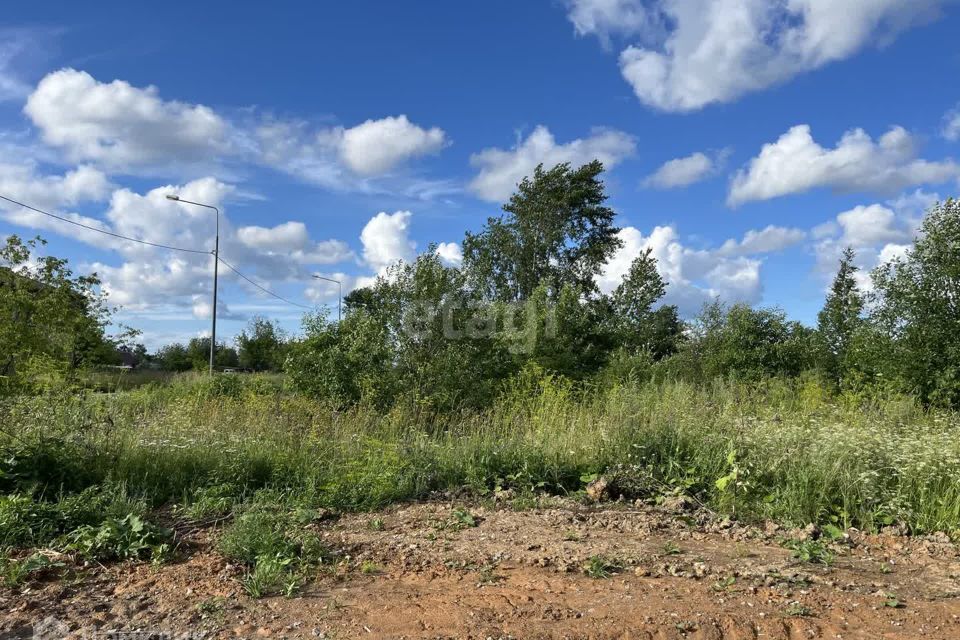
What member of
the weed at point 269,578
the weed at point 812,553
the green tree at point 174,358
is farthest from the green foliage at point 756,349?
the green tree at point 174,358

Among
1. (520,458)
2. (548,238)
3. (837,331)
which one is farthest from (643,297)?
(520,458)

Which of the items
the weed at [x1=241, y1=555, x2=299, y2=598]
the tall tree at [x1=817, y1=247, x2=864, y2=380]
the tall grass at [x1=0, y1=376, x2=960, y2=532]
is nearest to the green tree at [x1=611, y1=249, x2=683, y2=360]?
the tall tree at [x1=817, y1=247, x2=864, y2=380]

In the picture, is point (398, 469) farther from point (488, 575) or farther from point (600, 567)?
point (600, 567)

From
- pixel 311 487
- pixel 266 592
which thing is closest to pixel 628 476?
pixel 311 487

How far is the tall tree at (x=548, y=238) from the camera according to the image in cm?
2769

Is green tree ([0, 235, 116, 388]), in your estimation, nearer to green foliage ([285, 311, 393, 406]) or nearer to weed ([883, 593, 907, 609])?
green foliage ([285, 311, 393, 406])

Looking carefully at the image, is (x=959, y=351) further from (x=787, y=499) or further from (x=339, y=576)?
(x=339, y=576)

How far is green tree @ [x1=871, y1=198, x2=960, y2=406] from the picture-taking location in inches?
384

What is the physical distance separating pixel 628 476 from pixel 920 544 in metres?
2.15

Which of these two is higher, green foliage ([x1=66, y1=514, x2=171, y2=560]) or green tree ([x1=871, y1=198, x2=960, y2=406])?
green tree ([x1=871, y1=198, x2=960, y2=406])

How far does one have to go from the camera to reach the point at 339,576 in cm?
352

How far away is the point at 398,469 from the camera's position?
539cm

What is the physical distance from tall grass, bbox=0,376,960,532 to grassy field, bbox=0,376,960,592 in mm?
17

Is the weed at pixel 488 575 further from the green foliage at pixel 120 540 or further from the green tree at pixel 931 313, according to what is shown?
the green tree at pixel 931 313
